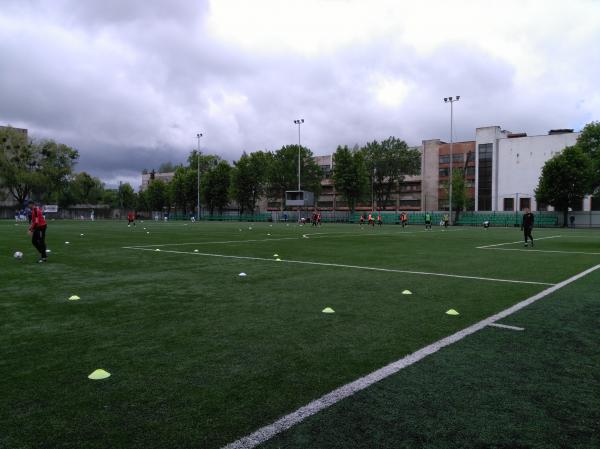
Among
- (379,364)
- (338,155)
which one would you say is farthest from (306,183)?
(379,364)

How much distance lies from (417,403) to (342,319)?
282cm

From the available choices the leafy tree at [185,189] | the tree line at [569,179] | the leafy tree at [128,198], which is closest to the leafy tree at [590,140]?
the tree line at [569,179]

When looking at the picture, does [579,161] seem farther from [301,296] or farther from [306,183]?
[301,296]

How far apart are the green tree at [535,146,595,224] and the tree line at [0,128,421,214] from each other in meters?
31.3

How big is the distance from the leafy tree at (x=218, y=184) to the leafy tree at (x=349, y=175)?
25016mm

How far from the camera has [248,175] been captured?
8881 cm

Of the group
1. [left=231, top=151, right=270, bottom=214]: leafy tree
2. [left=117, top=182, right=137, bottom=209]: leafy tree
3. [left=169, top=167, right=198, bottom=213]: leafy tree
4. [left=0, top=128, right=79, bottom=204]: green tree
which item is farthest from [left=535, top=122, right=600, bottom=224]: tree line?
[left=117, top=182, right=137, bottom=209]: leafy tree

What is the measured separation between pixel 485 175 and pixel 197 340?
79248 mm

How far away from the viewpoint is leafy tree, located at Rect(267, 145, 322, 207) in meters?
87.1

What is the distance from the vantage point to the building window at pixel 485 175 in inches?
2997

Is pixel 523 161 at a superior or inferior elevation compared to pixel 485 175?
superior

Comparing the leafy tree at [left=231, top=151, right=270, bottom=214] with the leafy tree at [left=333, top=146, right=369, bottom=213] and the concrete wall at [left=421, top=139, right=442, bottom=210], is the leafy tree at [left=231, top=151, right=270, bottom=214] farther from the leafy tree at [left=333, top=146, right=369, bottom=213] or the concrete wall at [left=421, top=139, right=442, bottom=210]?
the concrete wall at [left=421, top=139, right=442, bottom=210]

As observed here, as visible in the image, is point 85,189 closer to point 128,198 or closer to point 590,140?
point 128,198

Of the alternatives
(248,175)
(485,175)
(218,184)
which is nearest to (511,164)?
(485,175)
